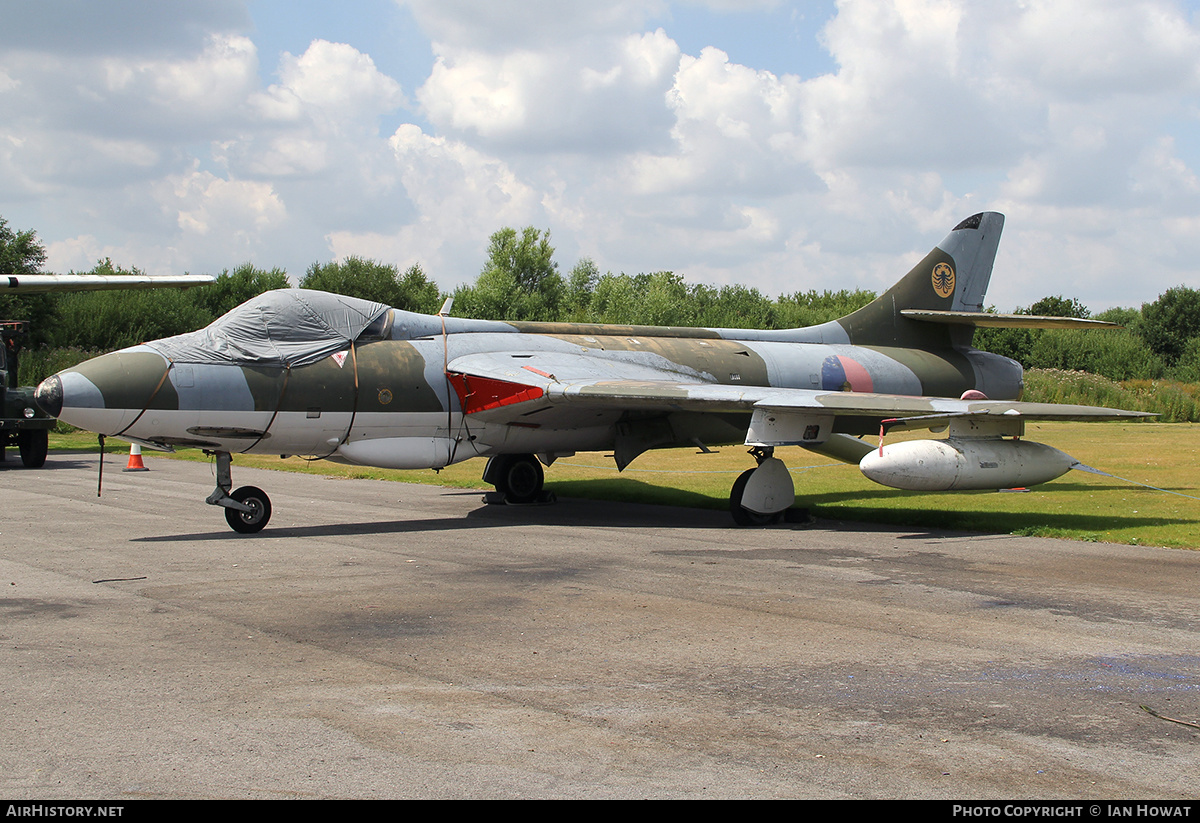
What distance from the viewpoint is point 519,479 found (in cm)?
1633

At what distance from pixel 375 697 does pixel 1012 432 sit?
34.3ft

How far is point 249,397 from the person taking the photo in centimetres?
1236

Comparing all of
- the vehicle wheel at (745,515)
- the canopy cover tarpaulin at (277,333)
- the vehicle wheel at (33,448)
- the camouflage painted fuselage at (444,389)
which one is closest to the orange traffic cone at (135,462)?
the vehicle wheel at (33,448)

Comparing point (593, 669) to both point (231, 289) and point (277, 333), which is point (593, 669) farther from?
point (231, 289)

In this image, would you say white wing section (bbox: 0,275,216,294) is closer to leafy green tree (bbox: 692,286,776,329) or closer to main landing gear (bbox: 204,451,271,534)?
main landing gear (bbox: 204,451,271,534)

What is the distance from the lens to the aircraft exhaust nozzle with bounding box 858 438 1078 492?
12.5 m

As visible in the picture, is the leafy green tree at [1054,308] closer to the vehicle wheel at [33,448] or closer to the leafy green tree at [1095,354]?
the leafy green tree at [1095,354]

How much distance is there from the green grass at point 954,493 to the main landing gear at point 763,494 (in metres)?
1.29

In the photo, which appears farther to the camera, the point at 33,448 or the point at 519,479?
the point at 33,448

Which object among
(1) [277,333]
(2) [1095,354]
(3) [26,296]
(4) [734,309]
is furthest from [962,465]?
Answer: (4) [734,309]

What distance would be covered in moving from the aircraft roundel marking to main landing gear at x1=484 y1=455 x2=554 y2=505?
26.9 feet

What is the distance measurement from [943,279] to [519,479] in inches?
344

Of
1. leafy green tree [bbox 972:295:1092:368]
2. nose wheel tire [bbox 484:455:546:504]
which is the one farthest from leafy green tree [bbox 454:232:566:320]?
nose wheel tire [bbox 484:455:546:504]

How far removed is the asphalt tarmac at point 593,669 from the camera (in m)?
4.29
